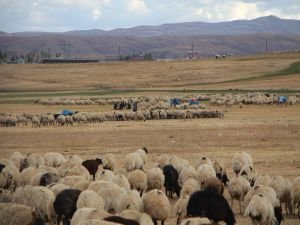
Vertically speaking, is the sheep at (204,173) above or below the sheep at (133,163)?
above

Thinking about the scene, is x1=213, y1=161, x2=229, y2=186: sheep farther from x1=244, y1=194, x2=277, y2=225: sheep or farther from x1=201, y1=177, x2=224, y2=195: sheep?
x1=244, y1=194, x2=277, y2=225: sheep

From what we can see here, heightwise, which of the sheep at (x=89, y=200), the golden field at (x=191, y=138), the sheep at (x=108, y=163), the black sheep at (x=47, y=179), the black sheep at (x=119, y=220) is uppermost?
the black sheep at (x=119, y=220)

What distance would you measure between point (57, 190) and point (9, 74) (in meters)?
93.9

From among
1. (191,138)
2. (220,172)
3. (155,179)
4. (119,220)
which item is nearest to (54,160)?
(155,179)

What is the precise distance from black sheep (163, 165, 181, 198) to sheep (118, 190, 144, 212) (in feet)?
13.0

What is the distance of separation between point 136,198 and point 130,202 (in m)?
0.20

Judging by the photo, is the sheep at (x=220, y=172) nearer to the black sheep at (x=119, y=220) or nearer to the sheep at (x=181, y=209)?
the sheep at (x=181, y=209)

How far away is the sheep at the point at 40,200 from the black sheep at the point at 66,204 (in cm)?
17

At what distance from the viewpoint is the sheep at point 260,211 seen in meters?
12.3

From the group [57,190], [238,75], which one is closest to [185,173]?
[57,190]

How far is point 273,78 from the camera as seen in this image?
85438mm

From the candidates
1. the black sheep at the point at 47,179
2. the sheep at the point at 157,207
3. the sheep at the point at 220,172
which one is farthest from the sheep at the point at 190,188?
the black sheep at the point at 47,179

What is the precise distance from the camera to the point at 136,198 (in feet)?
41.7

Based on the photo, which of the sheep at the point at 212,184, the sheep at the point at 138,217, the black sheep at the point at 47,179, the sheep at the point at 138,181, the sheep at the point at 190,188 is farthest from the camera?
the sheep at the point at 138,181
